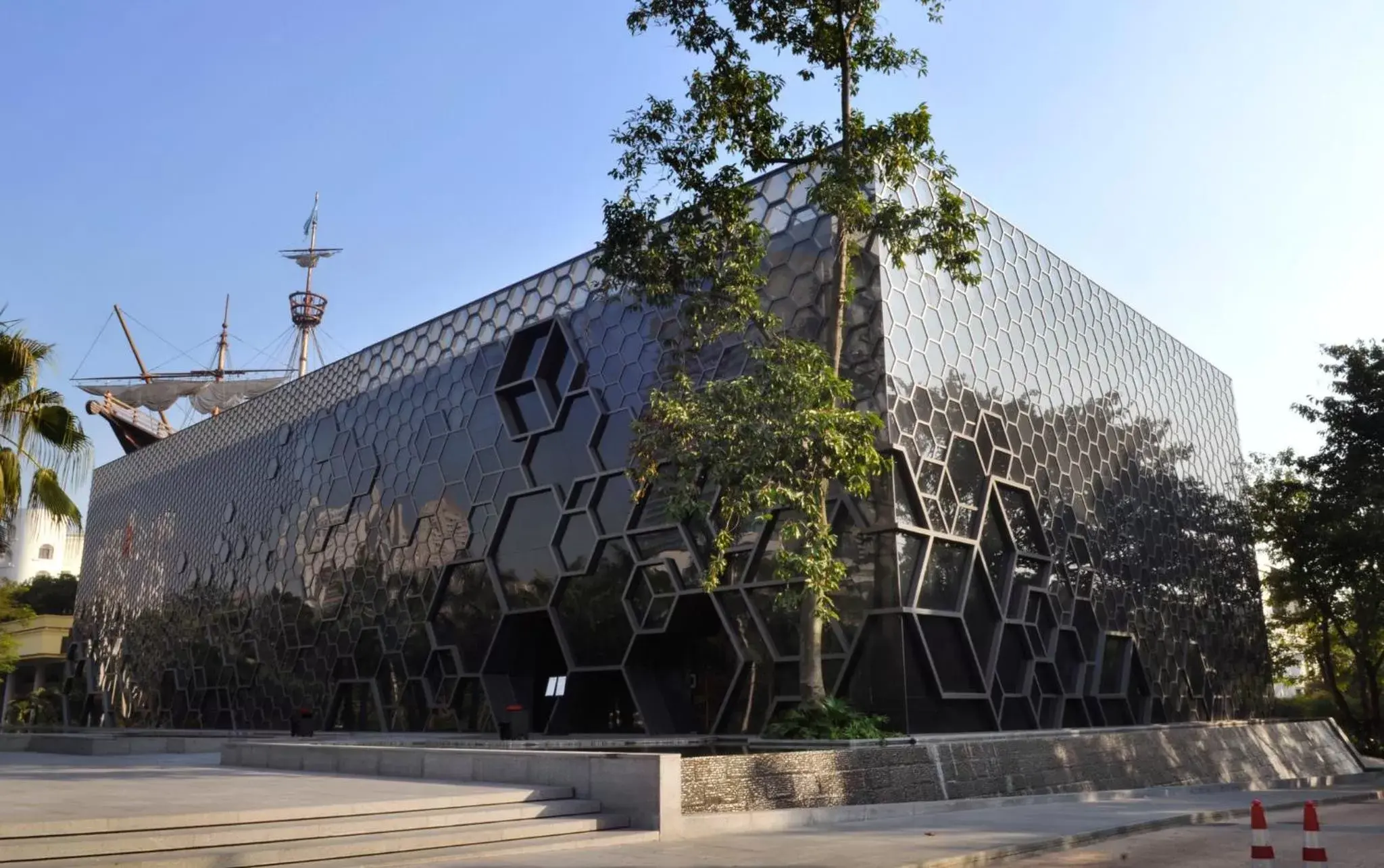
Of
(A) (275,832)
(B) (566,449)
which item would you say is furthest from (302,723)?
(A) (275,832)

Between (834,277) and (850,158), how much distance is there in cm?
157

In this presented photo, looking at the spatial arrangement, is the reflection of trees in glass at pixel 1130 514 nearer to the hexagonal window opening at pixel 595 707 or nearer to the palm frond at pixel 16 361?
the hexagonal window opening at pixel 595 707

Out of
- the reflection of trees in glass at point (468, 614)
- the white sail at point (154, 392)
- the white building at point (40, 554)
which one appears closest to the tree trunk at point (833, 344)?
the reflection of trees in glass at point (468, 614)

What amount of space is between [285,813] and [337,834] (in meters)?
0.43

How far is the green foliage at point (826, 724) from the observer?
1239 centimetres

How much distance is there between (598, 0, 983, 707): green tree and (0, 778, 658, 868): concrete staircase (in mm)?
4241

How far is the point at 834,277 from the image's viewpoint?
46.4 ft

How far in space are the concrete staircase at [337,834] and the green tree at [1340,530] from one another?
22.3m

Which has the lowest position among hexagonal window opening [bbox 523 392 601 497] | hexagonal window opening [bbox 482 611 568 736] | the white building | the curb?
the curb

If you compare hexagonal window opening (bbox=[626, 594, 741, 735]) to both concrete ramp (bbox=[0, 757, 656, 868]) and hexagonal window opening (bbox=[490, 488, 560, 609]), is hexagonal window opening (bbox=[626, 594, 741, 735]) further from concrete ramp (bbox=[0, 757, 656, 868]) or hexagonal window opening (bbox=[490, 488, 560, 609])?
concrete ramp (bbox=[0, 757, 656, 868])

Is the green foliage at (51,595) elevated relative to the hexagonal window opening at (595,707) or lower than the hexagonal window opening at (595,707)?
elevated

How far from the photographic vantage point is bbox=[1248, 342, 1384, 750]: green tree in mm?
25875

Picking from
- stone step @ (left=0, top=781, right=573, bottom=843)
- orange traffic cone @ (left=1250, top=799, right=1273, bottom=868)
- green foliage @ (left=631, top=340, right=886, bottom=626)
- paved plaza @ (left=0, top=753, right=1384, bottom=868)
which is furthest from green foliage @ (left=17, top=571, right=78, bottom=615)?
orange traffic cone @ (left=1250, top=799, right=1273, bottom=868)

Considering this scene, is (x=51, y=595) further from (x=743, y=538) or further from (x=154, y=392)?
(x=743, y=538)
